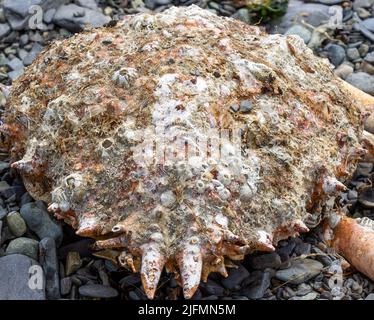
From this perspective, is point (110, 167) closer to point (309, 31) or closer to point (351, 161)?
point (351, 161)

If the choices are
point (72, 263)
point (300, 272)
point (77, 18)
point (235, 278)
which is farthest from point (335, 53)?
point (72, 263)

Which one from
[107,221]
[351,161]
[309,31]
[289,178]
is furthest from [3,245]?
[309,31]

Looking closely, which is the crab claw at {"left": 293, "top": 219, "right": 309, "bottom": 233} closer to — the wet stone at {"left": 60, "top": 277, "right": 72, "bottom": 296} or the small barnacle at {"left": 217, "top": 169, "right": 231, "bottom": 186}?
the small barnacle at {"left": 217, "top": 169, "right": 231, "bottom": 186}

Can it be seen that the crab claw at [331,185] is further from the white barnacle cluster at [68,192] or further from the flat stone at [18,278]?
the flat stone at [18,278]

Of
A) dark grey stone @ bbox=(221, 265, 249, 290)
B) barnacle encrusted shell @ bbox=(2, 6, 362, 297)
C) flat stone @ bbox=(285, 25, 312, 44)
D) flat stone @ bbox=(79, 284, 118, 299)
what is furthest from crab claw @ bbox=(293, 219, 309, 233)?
flat stone @ bbox=(285, 25, 312, 44)

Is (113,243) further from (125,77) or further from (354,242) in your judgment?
(354,242)

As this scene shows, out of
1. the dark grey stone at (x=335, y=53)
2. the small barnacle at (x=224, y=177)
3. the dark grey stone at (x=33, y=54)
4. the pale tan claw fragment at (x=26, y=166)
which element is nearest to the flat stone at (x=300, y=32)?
the dark grey stone at (x=335, y=53)
